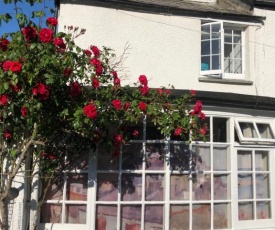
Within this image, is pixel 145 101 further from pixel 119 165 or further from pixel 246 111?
pixel 246 111

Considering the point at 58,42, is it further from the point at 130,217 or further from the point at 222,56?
the point at 222,56

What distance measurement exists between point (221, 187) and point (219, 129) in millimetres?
1079

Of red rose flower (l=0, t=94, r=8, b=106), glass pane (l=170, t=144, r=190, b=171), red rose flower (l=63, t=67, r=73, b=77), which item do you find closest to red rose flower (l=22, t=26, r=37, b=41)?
red rose flower (l=63, t=67, r=73, b=77)

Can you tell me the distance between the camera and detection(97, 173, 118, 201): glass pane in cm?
614

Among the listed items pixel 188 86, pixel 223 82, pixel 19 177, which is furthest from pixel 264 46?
pixel 19 177

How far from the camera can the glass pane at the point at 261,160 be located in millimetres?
7133

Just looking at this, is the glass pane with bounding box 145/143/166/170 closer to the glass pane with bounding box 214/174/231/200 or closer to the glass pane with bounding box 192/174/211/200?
the glass pane with bounding box 192/174/211/200

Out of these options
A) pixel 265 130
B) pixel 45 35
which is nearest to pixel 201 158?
pixel 265 130

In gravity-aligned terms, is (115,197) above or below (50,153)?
below

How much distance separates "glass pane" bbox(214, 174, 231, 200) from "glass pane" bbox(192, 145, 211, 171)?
285 mm

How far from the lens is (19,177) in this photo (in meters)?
5.68

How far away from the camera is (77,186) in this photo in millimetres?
6102

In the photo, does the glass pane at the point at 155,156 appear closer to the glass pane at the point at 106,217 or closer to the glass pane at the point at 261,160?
the glass pane at the point at 106,217

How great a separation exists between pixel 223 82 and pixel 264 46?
4.28 feet
